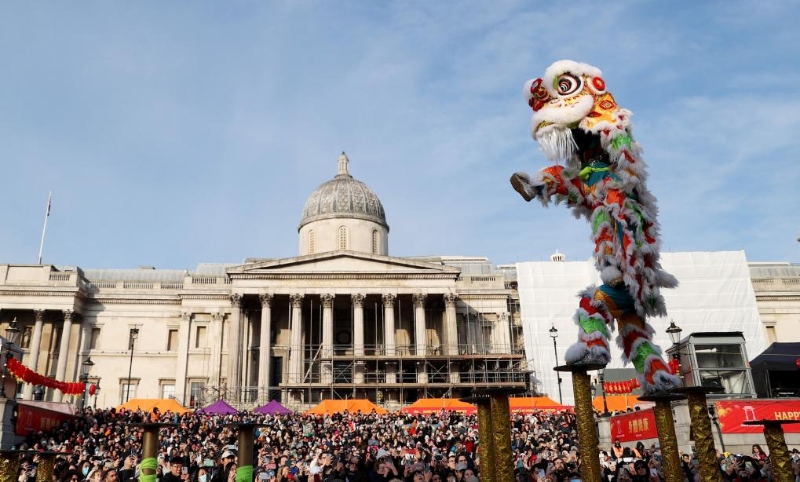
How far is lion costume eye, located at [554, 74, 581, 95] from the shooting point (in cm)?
948

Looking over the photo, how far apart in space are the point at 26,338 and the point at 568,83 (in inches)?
2069

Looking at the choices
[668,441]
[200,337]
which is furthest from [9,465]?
[200,337]

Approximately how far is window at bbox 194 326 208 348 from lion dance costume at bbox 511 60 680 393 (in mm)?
45670

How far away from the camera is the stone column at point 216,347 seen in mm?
47722

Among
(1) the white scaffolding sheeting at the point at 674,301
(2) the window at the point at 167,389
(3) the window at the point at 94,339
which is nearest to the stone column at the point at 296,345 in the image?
(2) the window at the point at 167,389

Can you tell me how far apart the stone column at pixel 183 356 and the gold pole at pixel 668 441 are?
153 feet

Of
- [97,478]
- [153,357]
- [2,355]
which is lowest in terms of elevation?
[97,478]

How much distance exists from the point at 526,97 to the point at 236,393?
125 ft

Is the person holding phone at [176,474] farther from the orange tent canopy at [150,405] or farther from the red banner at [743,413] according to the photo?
the orange tent canopy at [150,405]

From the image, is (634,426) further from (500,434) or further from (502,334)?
(502,334)

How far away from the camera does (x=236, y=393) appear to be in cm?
4303

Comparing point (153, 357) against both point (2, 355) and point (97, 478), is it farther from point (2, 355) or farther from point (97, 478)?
point (97, 478)

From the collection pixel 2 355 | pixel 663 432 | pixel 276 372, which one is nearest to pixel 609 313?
pixel 663 432

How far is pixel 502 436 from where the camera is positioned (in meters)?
6.52
